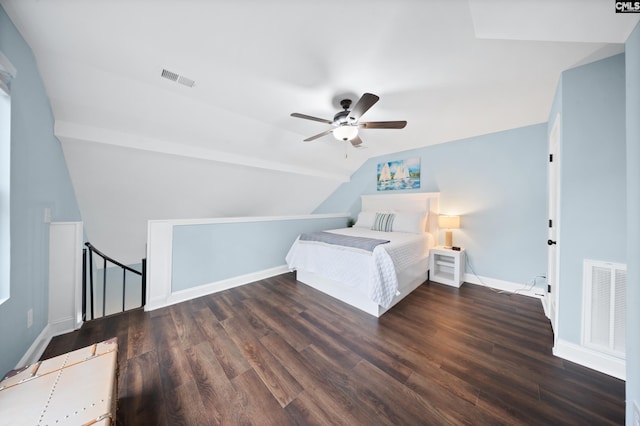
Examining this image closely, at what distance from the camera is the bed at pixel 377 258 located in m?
2.30

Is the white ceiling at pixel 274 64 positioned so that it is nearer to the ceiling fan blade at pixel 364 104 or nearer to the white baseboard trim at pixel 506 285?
the ceiling fan blade at pixel 364 104

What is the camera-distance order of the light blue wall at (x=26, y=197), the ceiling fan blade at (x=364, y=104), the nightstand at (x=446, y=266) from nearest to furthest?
the light blue wall at (x=26, y=197) → the ceiling fan blade at (x=364, y=104) → the nightstand at (x=446, y=266)

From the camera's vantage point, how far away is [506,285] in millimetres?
2951

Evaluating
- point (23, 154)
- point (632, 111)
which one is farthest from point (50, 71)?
point (632, 111)

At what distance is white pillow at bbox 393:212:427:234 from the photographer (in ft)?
11.2

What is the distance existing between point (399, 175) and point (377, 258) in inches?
94.7

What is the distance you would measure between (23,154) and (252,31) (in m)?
1.87

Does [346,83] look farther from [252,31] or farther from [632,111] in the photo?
[632,111]

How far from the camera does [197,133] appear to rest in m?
2.67

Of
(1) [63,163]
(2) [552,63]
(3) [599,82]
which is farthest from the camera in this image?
(1) [63,163]

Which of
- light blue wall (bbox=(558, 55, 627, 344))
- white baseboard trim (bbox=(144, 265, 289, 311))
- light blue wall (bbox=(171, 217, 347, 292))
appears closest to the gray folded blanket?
light blue wall (bbox=(171, 217, 347, 292))

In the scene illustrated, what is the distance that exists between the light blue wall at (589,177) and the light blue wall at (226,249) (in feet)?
11.0

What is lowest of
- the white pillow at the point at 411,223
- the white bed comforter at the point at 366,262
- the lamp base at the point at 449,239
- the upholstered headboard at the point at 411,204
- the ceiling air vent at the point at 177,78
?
the white bed comforter at the point at 366,262

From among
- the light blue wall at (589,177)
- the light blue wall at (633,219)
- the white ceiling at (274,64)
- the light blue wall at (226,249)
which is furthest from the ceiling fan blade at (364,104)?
the light blue wall at (226,249)
